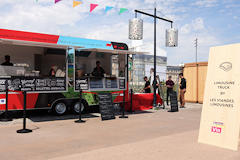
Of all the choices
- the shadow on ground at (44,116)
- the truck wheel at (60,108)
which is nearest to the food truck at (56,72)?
the truck wheel at (60,108)

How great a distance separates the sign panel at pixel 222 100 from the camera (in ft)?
17.5

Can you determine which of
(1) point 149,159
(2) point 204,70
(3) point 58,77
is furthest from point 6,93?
(2) point 204,70

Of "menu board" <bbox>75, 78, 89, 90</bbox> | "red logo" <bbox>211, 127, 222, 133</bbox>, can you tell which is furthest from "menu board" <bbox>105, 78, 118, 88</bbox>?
"red logo" <bbox>211, 127, 222, 133</bbox>

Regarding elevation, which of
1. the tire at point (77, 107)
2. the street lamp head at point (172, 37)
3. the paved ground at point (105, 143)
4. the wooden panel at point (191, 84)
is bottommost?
the paved ground at point (105, 143)

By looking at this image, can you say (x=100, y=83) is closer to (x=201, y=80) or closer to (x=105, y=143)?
(x=105, y=143)

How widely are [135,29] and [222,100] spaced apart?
550 centimetres

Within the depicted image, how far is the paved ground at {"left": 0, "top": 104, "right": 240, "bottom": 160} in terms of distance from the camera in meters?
4.86

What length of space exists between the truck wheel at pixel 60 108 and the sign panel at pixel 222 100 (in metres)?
5.89

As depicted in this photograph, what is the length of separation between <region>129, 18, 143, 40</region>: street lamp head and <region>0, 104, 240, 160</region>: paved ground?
11.3 ft

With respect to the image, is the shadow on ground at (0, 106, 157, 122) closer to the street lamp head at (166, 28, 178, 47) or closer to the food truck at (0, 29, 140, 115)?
A: the food truck at (0, 29, 140, 115)

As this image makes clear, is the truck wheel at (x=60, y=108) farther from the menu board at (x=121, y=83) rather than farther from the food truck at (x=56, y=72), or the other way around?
the menu board at (x=121, y=83)

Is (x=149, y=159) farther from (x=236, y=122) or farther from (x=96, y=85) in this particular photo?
(x=96, y=85)

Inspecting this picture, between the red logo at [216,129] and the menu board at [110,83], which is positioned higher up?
the menu board at [110,83]

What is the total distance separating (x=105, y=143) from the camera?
5.89 metres
